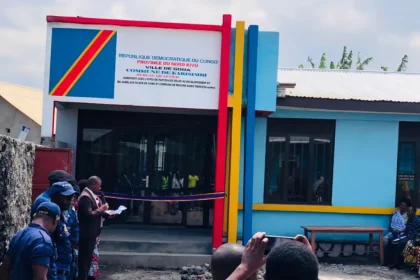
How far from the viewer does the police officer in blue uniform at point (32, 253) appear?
4.34m

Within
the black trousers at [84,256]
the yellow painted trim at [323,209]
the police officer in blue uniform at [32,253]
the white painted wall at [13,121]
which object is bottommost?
the black trousers at [84,256]

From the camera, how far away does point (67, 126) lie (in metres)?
11.7

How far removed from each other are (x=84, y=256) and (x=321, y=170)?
5.80 meters

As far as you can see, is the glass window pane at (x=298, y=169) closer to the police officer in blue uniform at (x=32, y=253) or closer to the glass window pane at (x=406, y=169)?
the glass window pane at (x=406, y=169)

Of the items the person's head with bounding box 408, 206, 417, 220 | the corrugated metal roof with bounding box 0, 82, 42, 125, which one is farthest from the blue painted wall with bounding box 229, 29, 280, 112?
the corrugated metal roof with bounding box 0, 82, 42, 125

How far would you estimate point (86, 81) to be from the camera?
970 cm

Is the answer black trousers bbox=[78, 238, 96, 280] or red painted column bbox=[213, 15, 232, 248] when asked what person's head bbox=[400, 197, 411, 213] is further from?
black trousers bbox=[78, 238, 96, 280]

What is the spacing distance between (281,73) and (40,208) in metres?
10.6

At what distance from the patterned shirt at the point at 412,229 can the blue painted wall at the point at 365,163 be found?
85 centimetres

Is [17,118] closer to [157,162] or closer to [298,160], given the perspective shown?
[157,162]

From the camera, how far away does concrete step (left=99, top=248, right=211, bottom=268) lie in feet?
32.5

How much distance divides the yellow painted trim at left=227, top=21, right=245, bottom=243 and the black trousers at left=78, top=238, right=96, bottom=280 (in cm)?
299

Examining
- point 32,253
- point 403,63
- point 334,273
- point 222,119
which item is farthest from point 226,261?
point 403,63

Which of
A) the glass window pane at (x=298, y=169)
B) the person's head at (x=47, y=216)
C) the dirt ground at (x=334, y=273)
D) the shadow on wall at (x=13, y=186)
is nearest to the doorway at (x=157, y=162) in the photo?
the glass window pane at (x=298, y=169)
